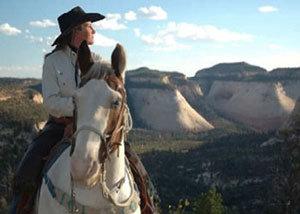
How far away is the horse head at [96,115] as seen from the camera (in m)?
5.63

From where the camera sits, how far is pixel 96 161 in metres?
5.69

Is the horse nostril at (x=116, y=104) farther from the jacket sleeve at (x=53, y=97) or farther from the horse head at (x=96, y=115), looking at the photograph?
the jacket sleeve at (x=53, y=97)

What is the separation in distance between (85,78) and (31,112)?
118063 millimetres

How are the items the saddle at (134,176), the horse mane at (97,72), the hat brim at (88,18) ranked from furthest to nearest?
the hat brim at (88,18) → the saddle at (134,176) → the horse mane at (97,72)

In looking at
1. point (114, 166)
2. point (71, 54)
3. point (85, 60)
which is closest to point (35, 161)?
point (71, 54)

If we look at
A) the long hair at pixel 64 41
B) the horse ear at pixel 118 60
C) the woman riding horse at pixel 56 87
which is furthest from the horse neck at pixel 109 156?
the long hair at pixel 64 41

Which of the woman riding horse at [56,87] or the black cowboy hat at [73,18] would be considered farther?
the black cowboy hat at [73,18]

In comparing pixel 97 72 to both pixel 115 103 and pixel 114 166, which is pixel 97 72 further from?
pixel 114 166

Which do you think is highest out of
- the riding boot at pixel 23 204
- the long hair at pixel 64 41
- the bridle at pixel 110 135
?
the long hair at pixel 64 41

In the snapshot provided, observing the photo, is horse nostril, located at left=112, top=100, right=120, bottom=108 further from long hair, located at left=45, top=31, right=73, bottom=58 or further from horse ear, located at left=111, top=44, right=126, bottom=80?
long hair, located at left=45, top=31, right=73, bottom=58

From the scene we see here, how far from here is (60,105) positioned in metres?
6.87

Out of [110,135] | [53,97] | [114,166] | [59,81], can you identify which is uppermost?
[59,81]

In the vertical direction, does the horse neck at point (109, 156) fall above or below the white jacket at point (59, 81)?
below

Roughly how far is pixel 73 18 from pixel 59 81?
99 cm
